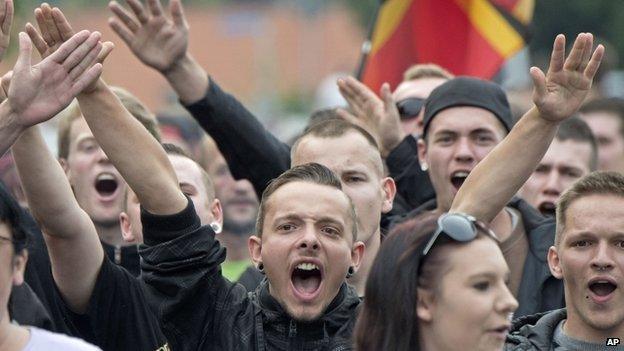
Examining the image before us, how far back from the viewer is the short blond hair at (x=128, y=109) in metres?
8.26

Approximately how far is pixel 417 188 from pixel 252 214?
249 centimetres

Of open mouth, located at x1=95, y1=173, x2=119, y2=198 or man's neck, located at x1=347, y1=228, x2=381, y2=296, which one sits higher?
open mouth, located at x1=95, y1=173, x2=119, y2=198

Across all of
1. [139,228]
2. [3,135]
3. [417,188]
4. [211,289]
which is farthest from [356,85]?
[3,135]

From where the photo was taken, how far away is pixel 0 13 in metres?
6.36

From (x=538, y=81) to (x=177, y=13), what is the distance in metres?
1.88

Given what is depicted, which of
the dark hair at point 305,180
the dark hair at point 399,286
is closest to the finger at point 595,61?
the dark hair at point 305,180

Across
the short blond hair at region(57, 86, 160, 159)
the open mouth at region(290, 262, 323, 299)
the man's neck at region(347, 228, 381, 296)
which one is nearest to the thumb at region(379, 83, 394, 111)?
the short blond hair at region(57, 86, 160, 159)

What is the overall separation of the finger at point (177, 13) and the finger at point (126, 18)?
0.17m

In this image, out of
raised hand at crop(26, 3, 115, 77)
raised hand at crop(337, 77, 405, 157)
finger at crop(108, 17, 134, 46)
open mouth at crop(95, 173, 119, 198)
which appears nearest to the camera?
raised hand at crop(26, 3, 115, 77)

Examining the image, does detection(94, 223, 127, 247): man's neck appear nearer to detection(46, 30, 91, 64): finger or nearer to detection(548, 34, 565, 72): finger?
detection(46, 30, 91, 64): finger

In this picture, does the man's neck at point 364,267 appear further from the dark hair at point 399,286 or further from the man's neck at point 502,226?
the dark hair at point 399,286

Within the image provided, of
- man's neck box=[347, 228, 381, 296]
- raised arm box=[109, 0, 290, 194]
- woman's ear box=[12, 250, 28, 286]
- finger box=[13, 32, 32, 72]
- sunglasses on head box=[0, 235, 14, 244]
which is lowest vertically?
woman's ear box=[12, 250, 28, 286]

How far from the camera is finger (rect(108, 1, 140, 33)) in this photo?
300 inches

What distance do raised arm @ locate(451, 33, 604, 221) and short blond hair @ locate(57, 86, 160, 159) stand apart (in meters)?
2.03
